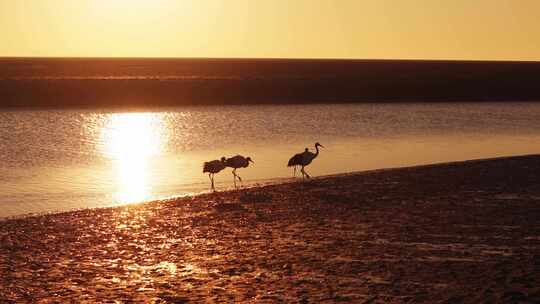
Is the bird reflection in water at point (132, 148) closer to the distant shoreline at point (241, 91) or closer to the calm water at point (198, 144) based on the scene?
the calm water at point (198, 144)

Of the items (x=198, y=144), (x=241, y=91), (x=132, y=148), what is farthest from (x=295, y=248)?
(x=241, y=91)

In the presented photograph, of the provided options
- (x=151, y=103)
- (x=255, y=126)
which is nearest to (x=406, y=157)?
(x=255, y=126)

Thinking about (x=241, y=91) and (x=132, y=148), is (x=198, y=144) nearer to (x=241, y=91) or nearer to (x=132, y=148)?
(x=132, y=148)

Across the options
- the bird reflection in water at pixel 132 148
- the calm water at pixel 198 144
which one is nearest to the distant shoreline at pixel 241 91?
the calm water at pixel 198 144

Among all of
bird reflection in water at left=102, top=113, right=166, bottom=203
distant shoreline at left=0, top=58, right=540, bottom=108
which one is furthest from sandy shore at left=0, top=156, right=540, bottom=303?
distant shoreline at left=0, top=58, right=540, bottom=108

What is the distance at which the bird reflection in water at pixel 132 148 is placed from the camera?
24.1 meters

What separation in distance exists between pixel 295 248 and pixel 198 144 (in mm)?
24487

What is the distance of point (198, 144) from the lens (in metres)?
38.5

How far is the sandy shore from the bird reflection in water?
3246mm

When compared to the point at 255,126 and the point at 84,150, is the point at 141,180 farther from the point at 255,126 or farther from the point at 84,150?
the point at 255,126

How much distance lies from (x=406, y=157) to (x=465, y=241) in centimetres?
1811

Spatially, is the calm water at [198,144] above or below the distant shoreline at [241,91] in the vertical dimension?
below

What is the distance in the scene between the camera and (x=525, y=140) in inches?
1578

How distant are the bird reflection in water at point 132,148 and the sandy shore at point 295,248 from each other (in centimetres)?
325
